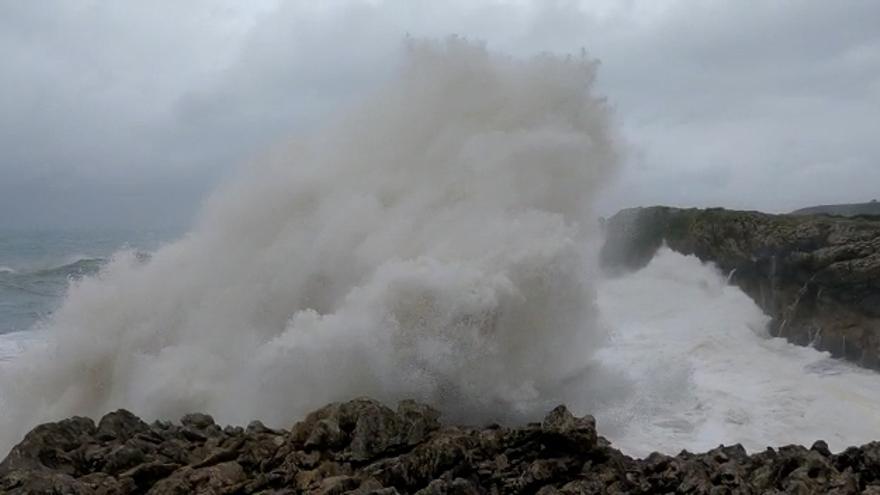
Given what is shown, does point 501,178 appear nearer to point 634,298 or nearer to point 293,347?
point 293,347

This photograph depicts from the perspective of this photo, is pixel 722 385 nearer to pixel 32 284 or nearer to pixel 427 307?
pixel 427 307

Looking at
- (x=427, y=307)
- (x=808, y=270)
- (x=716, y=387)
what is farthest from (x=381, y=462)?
(x=808, y=270)

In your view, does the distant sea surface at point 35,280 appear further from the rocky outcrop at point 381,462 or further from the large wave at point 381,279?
the rocky outcrop at point 381,462

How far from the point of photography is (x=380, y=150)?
1573cm

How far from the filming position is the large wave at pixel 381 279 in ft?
35.9

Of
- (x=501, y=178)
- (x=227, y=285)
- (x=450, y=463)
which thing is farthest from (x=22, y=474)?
(x=501, y=178)

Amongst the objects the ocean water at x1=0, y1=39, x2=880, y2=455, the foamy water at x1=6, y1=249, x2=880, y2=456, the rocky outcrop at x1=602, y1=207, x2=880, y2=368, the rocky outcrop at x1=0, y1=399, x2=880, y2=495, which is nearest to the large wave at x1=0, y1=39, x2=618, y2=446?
the ocean water at x1=0, y1=39, x2=880, y2=455

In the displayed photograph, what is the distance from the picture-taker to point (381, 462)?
23.8 ft

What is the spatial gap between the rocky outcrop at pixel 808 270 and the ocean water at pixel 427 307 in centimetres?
88

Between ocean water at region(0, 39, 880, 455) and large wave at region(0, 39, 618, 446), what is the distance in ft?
0.12

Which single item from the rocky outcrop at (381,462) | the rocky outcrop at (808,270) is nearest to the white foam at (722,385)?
the rocky outcrop at (808,270)

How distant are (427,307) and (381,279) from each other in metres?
0.98

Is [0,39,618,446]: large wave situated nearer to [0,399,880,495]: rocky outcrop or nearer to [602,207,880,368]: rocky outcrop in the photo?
[0,399,880,495]: rocky outcrop

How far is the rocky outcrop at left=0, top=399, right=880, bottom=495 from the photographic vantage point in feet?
22.8
